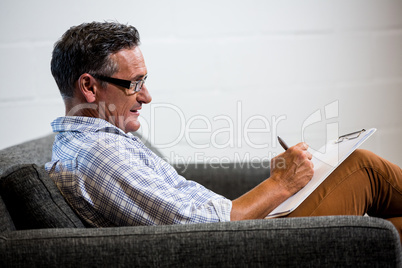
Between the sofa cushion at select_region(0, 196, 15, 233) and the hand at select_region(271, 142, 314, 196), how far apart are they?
2.41 feet

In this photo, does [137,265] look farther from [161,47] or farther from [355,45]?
[355,45]

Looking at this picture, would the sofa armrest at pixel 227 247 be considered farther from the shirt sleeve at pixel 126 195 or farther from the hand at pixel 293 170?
the hand at pixel 293 170

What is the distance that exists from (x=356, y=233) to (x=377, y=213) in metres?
0.63

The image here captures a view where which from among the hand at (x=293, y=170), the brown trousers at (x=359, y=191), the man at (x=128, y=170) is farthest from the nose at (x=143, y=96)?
the brown trousers at (x=359, y=191)

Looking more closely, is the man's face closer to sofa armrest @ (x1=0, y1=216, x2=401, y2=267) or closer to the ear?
the ear

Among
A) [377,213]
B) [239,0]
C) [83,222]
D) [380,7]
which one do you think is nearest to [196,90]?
[239,0]

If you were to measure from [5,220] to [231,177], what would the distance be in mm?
1147

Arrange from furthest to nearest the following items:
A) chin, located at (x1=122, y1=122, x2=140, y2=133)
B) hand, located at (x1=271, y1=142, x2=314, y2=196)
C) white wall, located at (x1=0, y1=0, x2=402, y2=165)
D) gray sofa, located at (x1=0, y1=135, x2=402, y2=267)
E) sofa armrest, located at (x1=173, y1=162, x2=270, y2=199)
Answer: white wall, located at (x1=0, y1=0, x2=402, y2=165) < sofa armrest, located at (x1=173, y1=162, x2=270, y2=199) < chin, located at (x1=122, y1=122, x2=140, y2=133) < hand, located at (x1=271, y1=142, x2=314, y2=196) < gray sofa, located at (x1=0, y1=135, x2=402, y2=267)

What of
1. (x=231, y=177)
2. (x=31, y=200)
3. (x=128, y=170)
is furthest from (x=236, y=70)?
(x=31, y=200)

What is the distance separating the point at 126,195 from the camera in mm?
1253

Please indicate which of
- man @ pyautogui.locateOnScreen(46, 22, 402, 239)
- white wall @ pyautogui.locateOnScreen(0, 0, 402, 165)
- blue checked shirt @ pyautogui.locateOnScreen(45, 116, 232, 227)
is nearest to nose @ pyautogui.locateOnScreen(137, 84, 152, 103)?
man @ pyautogui.locateOnScreen(46, 22, 402, 239)

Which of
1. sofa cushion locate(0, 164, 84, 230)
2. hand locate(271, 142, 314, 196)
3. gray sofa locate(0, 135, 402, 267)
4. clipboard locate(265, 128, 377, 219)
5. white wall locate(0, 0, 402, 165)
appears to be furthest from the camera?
white wall locate(0, 0, 402, 165)

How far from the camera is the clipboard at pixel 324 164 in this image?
1.38 m

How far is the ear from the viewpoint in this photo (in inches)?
60.4
